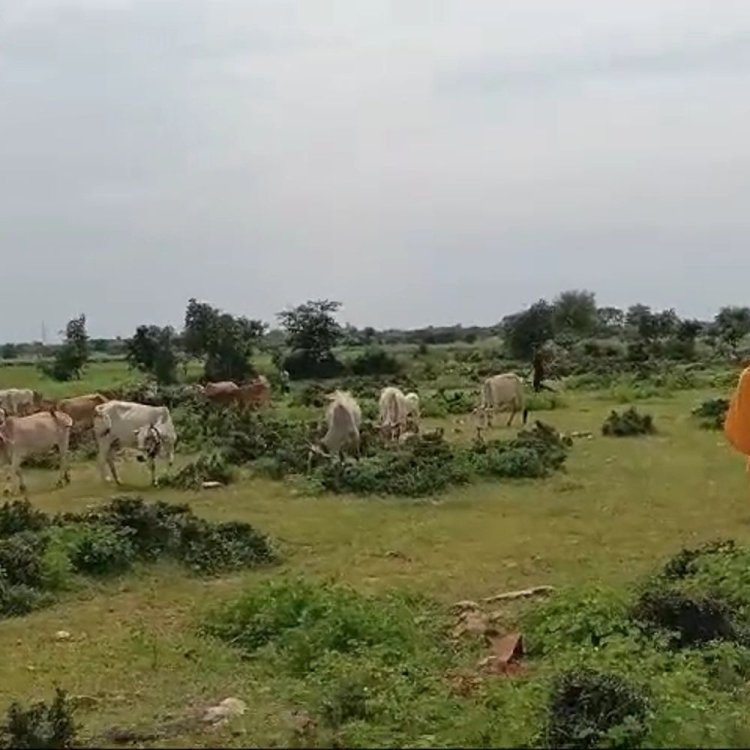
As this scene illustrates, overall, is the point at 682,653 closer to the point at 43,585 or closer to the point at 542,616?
the point at 542,616

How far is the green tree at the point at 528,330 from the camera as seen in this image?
5300 cm

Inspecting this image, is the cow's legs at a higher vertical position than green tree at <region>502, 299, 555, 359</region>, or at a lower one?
lower

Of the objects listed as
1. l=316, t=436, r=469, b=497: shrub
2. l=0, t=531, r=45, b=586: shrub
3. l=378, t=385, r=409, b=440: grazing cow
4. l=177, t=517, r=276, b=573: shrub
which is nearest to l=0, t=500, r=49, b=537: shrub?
l=0, t=531, r=45, b=586: shrub

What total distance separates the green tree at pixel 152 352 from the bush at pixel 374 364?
6473mm

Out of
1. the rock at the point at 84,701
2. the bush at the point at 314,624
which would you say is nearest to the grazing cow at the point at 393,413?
the bush at the point at 314,624

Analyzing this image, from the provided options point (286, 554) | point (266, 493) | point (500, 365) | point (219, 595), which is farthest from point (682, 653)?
point (500, 365)

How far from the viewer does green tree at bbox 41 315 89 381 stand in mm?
43562

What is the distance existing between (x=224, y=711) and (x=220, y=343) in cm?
3233

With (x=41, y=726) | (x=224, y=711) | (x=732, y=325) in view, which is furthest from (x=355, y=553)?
(x=732, y=325)

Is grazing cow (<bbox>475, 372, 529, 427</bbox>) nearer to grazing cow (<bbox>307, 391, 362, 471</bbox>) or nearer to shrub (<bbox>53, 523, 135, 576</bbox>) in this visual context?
grazing cow (<bbox>307, 391, 362, 471</bbox>)

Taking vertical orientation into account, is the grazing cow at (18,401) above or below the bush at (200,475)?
above

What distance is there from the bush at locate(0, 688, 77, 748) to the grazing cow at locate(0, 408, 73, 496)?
10973mm

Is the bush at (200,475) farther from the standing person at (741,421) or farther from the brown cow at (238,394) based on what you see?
the standing person at (741,421)

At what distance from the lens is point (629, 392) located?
3067 cm
